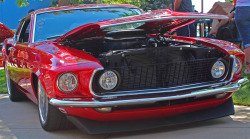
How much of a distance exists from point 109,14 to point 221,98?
2.12 m

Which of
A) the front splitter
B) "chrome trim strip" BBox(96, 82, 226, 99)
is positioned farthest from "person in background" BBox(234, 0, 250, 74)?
"chrome trim strip" BBox(96, 82, 226, 99)

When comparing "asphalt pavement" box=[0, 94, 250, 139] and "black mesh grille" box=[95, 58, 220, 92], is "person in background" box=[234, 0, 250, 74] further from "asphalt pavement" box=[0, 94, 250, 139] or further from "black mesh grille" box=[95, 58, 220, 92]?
"black mesh grille" box=[95, 58, 220, 92]

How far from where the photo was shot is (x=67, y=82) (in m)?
3.89

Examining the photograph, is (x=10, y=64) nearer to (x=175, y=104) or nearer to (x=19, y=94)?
(x=19, y=94)

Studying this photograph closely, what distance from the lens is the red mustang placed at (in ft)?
12.7

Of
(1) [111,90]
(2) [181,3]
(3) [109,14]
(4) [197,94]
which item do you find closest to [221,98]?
(4) [197,94]

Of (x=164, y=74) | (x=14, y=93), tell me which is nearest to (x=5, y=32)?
(x=14, y=93)

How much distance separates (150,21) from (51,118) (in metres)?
1.39

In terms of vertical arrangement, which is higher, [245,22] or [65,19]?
[65,19]

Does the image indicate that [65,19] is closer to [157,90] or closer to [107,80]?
[107,80]

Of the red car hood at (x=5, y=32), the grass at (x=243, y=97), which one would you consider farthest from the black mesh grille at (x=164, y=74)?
the red car hood at (x=5, y=32)

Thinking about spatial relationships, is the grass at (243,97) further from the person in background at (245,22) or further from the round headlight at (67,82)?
the round headlight at (67,82)

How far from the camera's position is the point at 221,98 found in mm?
4375

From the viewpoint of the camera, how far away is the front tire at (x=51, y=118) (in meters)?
4.27
